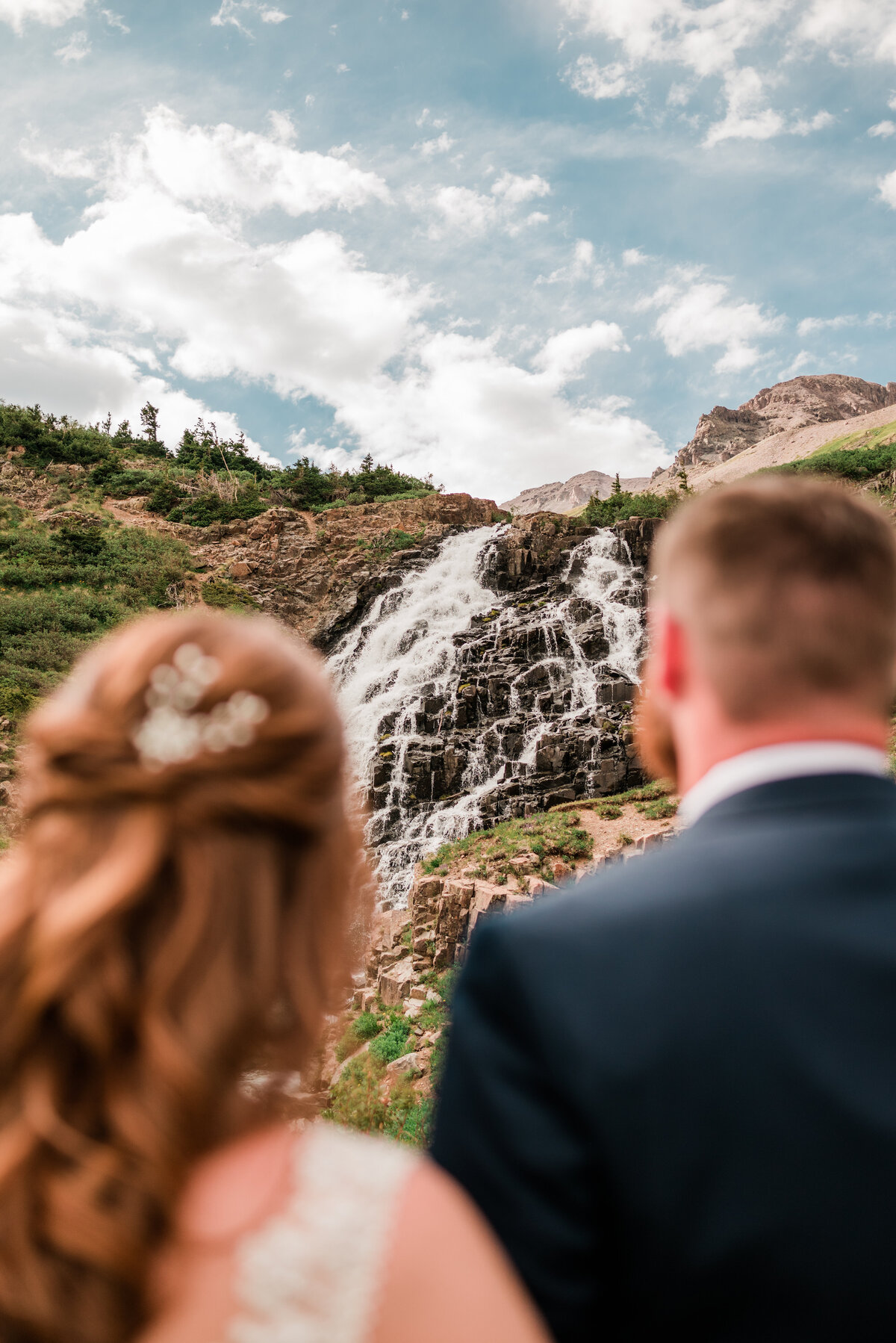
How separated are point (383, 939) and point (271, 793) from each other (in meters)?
11.8

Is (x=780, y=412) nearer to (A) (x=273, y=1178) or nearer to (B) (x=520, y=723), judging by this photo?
(B) (x=520, y=723)

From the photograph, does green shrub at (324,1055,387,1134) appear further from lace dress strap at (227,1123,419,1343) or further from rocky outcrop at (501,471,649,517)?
rocky outcrop at (501,471,649,517)

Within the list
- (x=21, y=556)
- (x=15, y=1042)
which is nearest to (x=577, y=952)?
(x=15, y=1042)

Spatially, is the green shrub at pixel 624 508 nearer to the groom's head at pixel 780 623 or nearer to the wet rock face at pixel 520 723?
the wet rock face at pixel 520 723

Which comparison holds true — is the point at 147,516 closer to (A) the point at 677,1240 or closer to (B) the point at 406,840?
(B) the point at 406,840

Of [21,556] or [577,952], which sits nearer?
[577,952]

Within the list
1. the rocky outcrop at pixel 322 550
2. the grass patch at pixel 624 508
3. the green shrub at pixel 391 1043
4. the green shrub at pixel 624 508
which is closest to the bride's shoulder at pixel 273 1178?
the green shrub at pixel 391 1043

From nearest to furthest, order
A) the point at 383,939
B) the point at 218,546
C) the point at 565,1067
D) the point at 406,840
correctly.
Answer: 1. the point at 565,1067
2. the point at 383,939
3. the point at 406,840
4. the point at 218,546

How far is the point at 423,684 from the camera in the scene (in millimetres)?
22875

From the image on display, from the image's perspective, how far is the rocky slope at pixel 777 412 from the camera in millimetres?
91875

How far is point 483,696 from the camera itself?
2109 centimetres

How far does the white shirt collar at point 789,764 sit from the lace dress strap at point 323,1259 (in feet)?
2.32

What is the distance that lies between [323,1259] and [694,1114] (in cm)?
50

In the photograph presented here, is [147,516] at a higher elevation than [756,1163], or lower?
higher
